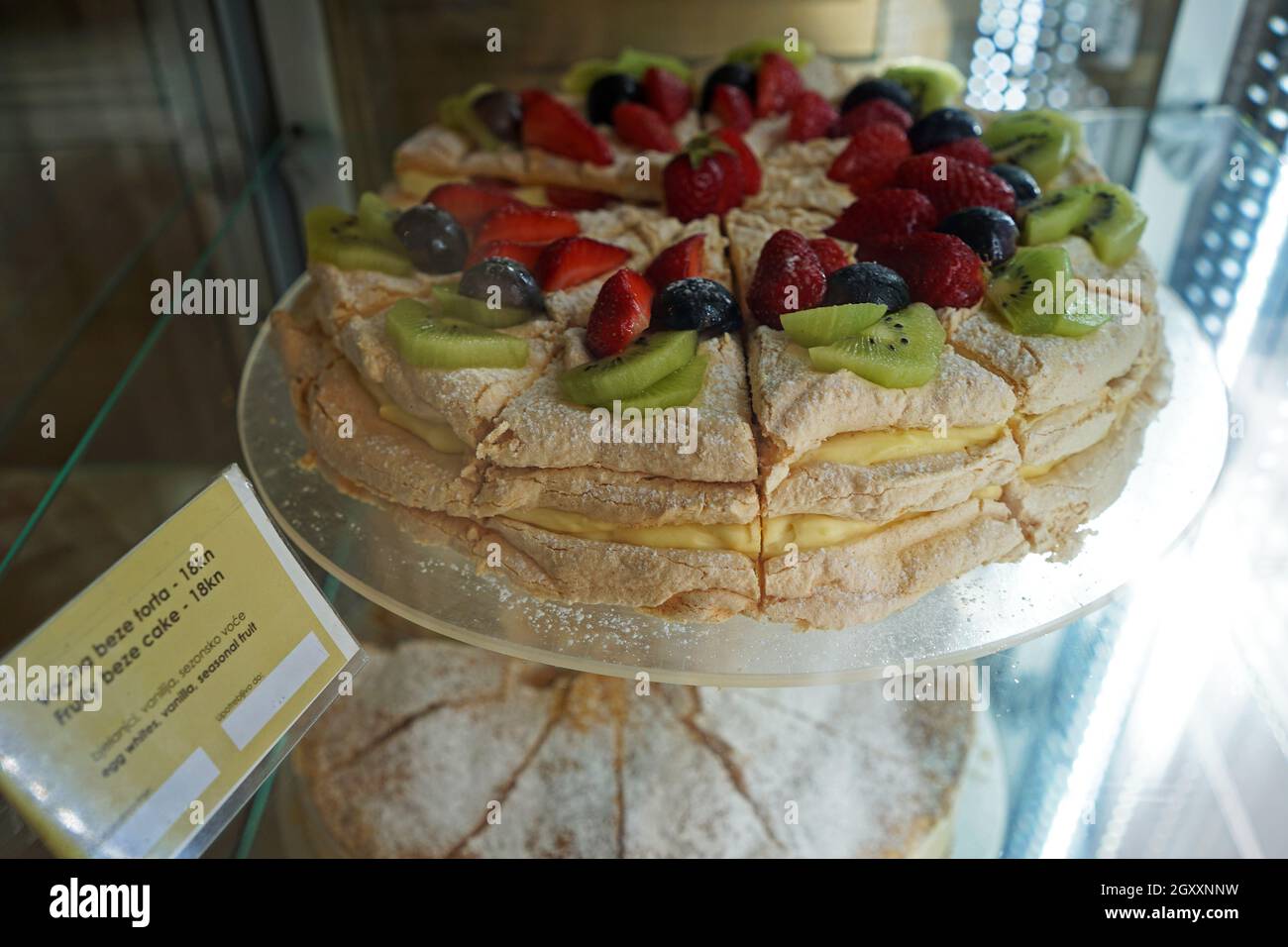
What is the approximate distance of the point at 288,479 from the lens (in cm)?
184

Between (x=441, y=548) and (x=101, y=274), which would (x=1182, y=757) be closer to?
(x=441, y=548)

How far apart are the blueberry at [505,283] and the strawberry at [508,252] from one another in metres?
0.09

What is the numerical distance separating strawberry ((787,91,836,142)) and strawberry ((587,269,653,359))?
1015 mm

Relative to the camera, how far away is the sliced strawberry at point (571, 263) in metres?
1.85

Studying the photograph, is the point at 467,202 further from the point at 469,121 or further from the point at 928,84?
the point at 928,84

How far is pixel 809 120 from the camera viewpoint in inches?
98.7

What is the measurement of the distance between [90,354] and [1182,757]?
88.8 inches

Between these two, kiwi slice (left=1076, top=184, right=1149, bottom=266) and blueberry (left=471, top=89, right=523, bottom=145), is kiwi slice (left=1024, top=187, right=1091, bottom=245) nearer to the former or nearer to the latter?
kiwi slice (left=1076, top=184, right=1149, bottom=266)

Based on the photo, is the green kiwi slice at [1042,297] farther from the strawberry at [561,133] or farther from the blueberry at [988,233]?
the strawberry at [561,133]

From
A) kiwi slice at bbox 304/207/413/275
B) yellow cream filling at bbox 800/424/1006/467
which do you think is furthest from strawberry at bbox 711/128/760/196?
yellow cream filling at bbox 800/424/1006/467

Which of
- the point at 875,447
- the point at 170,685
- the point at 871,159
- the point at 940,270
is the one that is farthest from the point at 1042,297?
the point at 170,685

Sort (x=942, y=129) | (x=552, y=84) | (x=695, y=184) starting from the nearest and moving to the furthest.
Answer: (x=695, y=184), (x=942, y=129), (x=552, y=84)

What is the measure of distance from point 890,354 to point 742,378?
24 cm

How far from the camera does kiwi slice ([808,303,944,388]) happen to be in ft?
5.09
